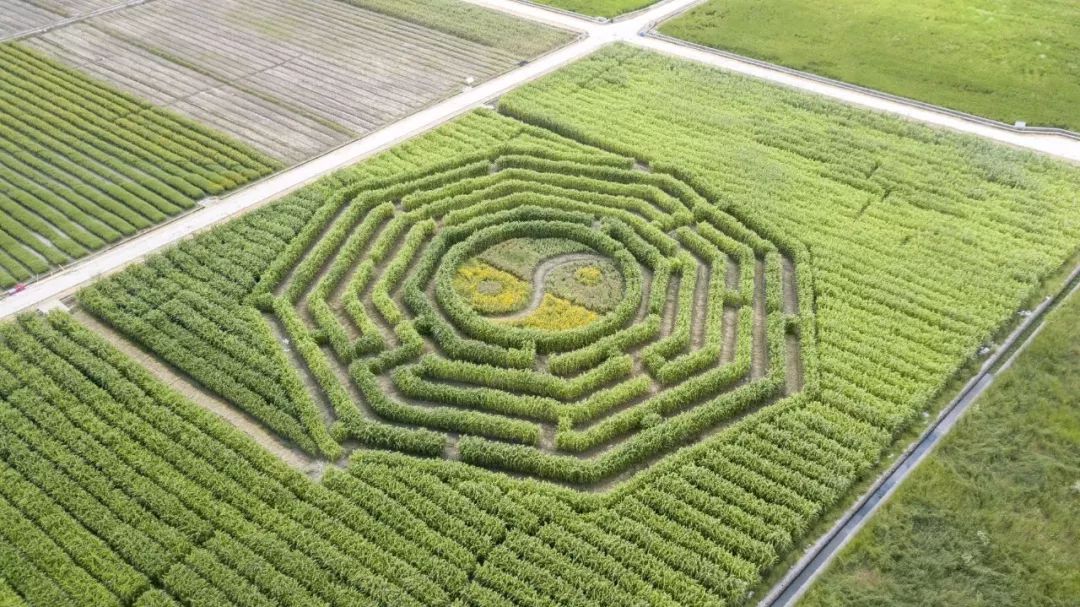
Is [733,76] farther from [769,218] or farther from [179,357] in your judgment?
[179,357]

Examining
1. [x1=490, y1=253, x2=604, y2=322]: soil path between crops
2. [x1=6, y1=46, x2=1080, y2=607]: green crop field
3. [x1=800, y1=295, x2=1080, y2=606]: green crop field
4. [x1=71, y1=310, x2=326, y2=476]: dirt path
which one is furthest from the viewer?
[x1=490, y1=253, x2=604, y2=322]: soil path between crops

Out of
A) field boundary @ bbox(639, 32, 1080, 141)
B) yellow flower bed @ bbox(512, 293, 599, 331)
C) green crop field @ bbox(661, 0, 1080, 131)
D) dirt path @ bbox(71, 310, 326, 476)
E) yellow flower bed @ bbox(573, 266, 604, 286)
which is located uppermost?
green crop field @ bbox(661, 0, 1080, 131)

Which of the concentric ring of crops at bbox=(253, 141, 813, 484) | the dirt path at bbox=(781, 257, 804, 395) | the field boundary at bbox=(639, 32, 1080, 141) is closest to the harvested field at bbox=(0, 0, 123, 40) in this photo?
the concentric ring of crops at bbox=(253, 141, 813, 484)

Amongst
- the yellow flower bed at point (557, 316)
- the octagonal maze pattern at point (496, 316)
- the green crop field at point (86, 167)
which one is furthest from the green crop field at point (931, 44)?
the green crop field at point (86, 167)

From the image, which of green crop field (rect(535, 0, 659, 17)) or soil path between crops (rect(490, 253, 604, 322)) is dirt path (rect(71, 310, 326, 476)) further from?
green crop field (rect(535, 0, 659, 17))

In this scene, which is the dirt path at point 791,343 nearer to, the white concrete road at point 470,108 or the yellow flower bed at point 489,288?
the yellow flower bed at point 489,288

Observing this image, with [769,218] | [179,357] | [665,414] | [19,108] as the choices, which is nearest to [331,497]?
[179,357]
